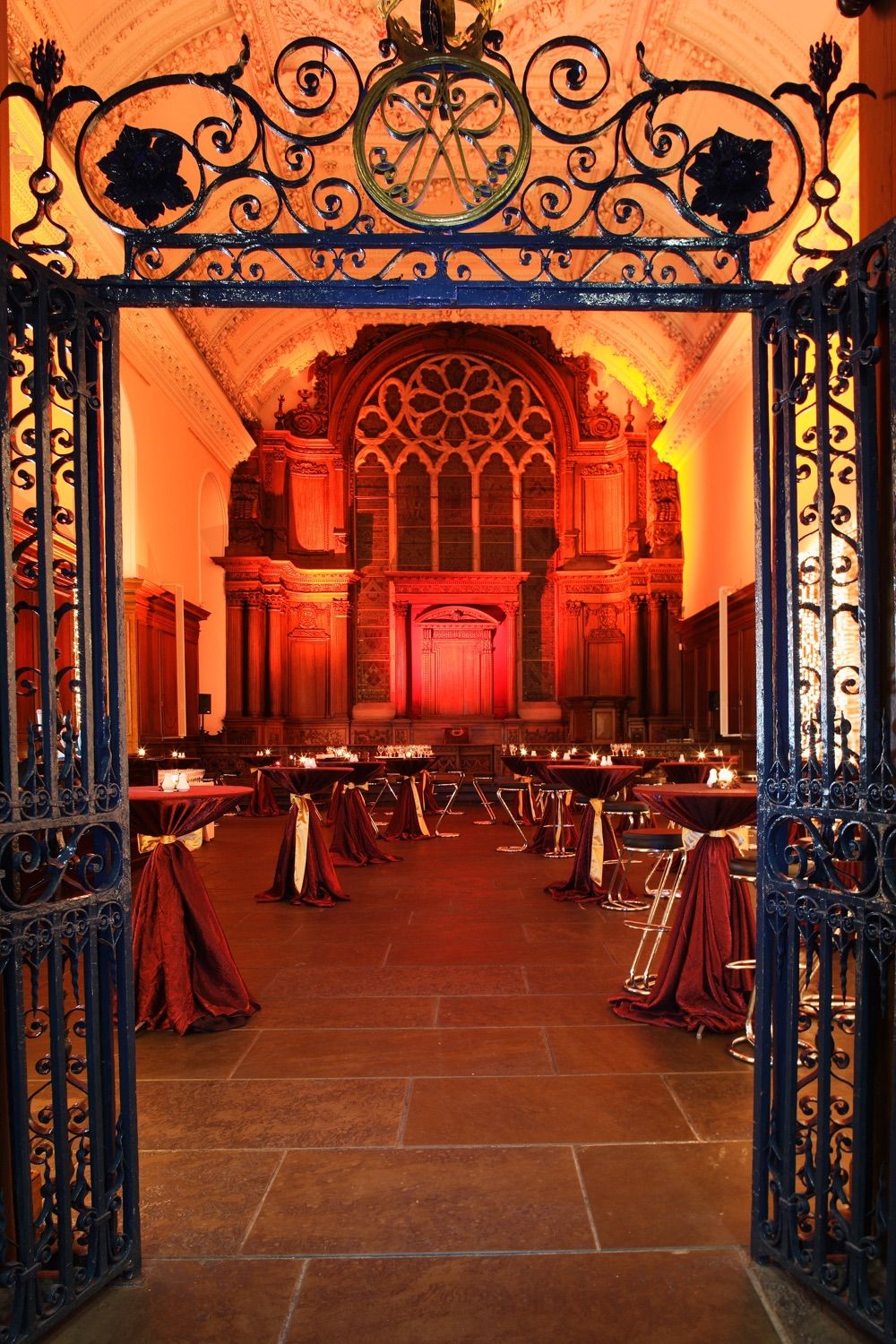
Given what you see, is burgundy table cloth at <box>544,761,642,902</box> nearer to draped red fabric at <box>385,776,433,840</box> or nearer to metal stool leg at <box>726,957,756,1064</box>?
metal stool leg at <box>726,957,756,1064</box>

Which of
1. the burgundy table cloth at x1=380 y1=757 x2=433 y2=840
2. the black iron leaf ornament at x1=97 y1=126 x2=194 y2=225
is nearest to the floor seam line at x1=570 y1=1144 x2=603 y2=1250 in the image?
the black iron leaf ornament at x1=97 y1=126 x2=194 y2=225

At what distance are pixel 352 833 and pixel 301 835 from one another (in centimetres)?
204

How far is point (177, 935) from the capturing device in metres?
4.17

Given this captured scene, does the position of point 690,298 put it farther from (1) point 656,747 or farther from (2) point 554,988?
(1) point 656,747

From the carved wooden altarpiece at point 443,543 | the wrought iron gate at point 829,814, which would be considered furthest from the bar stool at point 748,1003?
the carved wooden altarpiece at point 443,543

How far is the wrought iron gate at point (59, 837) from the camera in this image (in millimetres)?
2064

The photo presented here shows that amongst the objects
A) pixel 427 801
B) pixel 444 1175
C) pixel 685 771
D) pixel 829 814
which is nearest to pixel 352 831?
pixel 685 771

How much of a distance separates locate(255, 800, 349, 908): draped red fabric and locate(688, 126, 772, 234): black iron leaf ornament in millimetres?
5139

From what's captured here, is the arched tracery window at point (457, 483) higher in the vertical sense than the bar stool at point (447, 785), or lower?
higher

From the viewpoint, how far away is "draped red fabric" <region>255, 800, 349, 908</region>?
6805 millimetres

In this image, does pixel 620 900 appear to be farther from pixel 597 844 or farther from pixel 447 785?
pixel 447 785

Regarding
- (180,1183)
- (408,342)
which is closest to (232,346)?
(408,342)

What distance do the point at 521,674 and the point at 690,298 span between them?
Result: 1547cm

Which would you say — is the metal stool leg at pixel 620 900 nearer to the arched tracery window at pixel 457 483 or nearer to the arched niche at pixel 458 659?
the arched niche at pixel 458 659
